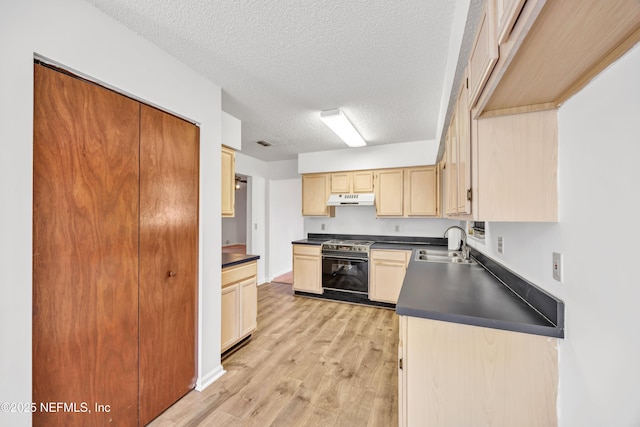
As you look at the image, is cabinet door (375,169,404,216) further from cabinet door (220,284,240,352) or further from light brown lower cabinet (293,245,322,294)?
cabinet door (220,284,240,352)

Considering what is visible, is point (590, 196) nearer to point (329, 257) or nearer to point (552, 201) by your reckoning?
point (552, 201)

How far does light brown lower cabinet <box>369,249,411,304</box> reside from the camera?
351 centimetres

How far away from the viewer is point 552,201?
1.03 meters

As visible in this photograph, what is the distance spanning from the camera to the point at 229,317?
2.34 metres

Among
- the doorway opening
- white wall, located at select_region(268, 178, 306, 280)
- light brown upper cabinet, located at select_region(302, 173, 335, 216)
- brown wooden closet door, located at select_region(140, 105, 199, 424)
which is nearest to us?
brown wooden closet door, located at select_region(140, 105, 199, 424)

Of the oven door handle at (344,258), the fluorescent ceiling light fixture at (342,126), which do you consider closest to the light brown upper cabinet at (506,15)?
the fluorescent ceiling light fixture at (342,126)

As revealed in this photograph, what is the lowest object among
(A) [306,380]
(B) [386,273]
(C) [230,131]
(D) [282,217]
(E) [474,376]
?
(A) [306,380]

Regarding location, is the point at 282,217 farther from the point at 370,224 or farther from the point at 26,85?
the point at 26,85

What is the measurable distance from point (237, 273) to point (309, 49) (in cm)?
201

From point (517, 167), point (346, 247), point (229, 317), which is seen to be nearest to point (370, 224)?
point (346, 247)

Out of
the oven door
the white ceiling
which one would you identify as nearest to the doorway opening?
the oven door

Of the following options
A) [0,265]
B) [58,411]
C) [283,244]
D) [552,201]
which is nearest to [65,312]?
[0,265]

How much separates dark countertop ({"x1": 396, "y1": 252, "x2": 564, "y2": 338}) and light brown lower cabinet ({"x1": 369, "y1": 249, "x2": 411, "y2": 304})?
5.51ft

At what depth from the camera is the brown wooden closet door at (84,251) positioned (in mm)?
1143
